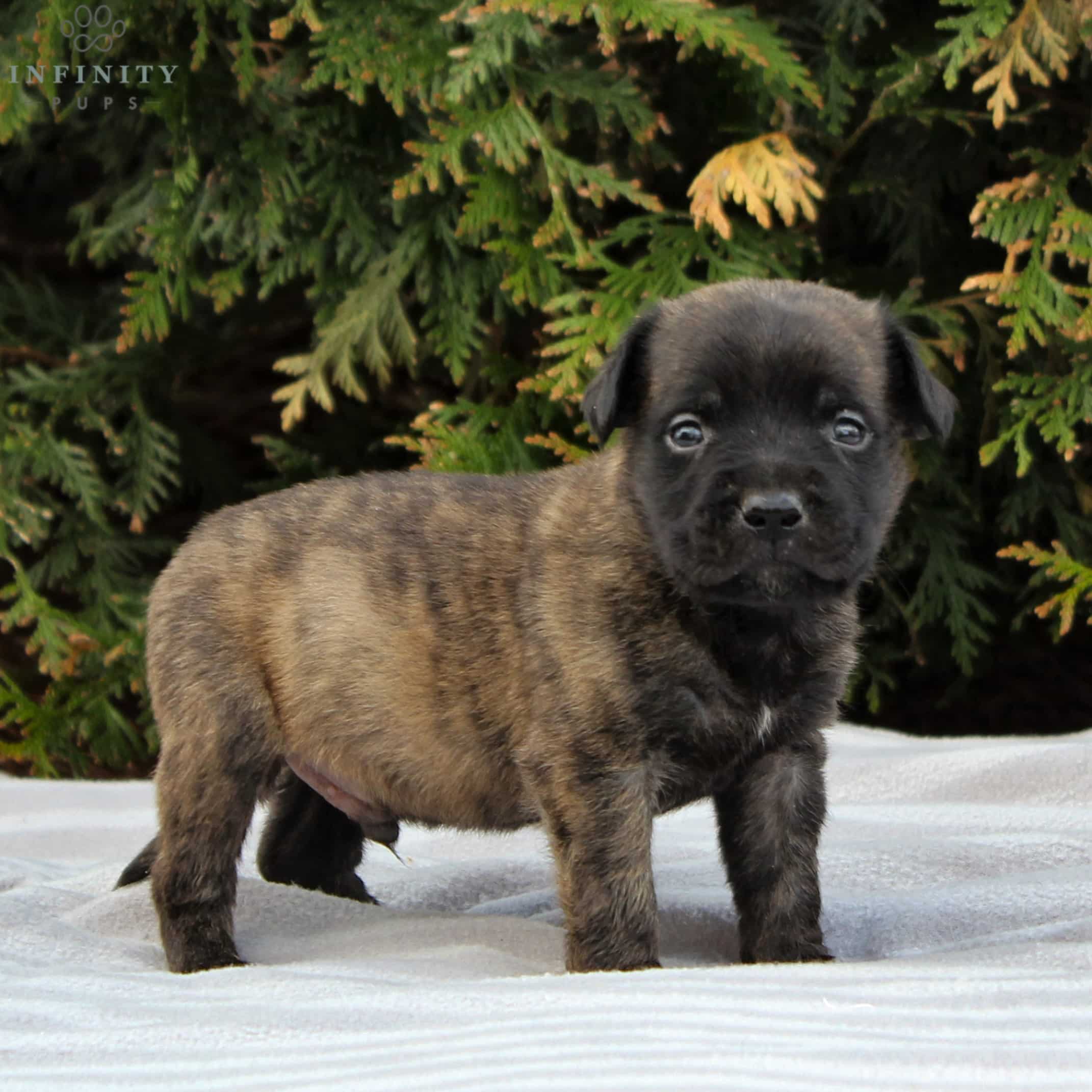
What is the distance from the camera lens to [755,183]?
16.1ft

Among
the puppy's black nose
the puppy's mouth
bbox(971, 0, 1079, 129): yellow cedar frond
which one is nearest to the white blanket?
the puppy's mouth

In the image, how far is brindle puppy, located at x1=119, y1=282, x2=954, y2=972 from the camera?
2914mm

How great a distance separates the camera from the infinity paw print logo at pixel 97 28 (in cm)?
575

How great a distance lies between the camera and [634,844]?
9.77ft

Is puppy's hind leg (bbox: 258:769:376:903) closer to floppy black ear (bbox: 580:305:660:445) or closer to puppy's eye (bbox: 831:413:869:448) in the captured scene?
floppy black ear (bbox: 580:305:660:445)

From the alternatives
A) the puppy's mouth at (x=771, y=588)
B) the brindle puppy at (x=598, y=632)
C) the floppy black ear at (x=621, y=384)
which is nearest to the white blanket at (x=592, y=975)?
the brindle puppy at (x=598, y=632)

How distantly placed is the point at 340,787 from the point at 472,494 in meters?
0.70

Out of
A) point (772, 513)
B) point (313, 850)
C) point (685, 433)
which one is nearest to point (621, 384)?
point (685, 433)

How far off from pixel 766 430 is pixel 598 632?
50 centimetres

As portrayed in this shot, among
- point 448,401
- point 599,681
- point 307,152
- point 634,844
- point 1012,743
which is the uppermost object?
point 307,152

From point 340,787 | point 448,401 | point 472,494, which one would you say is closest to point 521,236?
point 448,401

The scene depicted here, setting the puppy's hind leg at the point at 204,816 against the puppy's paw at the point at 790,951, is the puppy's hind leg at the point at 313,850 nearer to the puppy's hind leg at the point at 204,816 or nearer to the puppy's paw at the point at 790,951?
the puppy's hind leg at the point at 204,816

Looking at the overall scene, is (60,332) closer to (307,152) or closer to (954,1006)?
(307,152)

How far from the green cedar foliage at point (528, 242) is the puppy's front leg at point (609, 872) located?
2.18 metres
